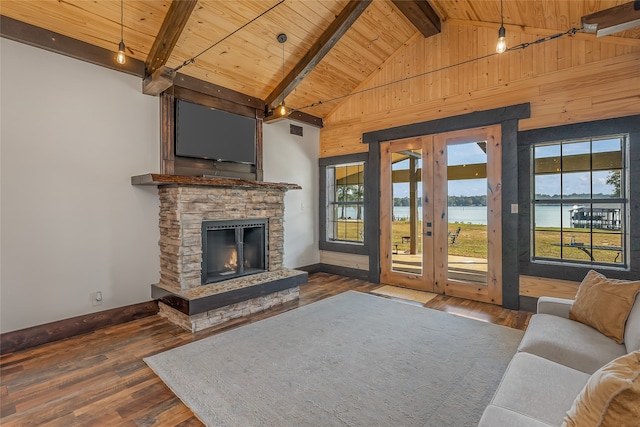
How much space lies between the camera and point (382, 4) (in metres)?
4.39

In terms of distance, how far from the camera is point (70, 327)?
11.0 feet

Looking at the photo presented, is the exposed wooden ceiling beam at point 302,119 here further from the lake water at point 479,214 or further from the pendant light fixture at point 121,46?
the lake water at point 479,214

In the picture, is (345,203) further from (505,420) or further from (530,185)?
(505,420)

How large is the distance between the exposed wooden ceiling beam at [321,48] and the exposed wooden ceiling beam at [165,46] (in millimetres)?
1740

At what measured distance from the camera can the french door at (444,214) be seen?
4.45 meters

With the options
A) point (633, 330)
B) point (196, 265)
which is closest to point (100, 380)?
point (196, 265)

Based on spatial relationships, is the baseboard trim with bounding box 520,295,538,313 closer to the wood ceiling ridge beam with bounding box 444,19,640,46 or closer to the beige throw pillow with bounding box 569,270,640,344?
the beige throw pillow with bounding box 569,270,640,344

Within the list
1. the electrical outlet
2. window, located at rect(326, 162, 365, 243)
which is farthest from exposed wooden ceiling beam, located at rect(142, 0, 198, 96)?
window, located at rect(326, 162, 365, 243)

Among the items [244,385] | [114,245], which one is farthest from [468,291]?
[114,245]

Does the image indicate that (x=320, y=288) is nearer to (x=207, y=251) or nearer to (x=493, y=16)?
(x=207, y=251)

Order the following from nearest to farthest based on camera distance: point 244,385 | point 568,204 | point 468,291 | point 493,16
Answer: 1. point 244,385
2. point 568,204
3. point 493,16
4. point 468,291

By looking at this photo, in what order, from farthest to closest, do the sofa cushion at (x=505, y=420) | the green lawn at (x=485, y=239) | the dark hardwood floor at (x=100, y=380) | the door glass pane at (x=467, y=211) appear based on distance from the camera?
the door glass pane at (x=467, y=211), the green lawn at (x=485, y=239), the dark hardwood floor at (x=100, y=380), the sofa cushion at (x=505, y=420)

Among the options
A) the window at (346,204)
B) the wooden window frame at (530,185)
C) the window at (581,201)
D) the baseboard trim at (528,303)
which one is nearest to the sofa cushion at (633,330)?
the wooden window frame at (530,185)

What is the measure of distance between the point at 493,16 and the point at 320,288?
4.76 m
